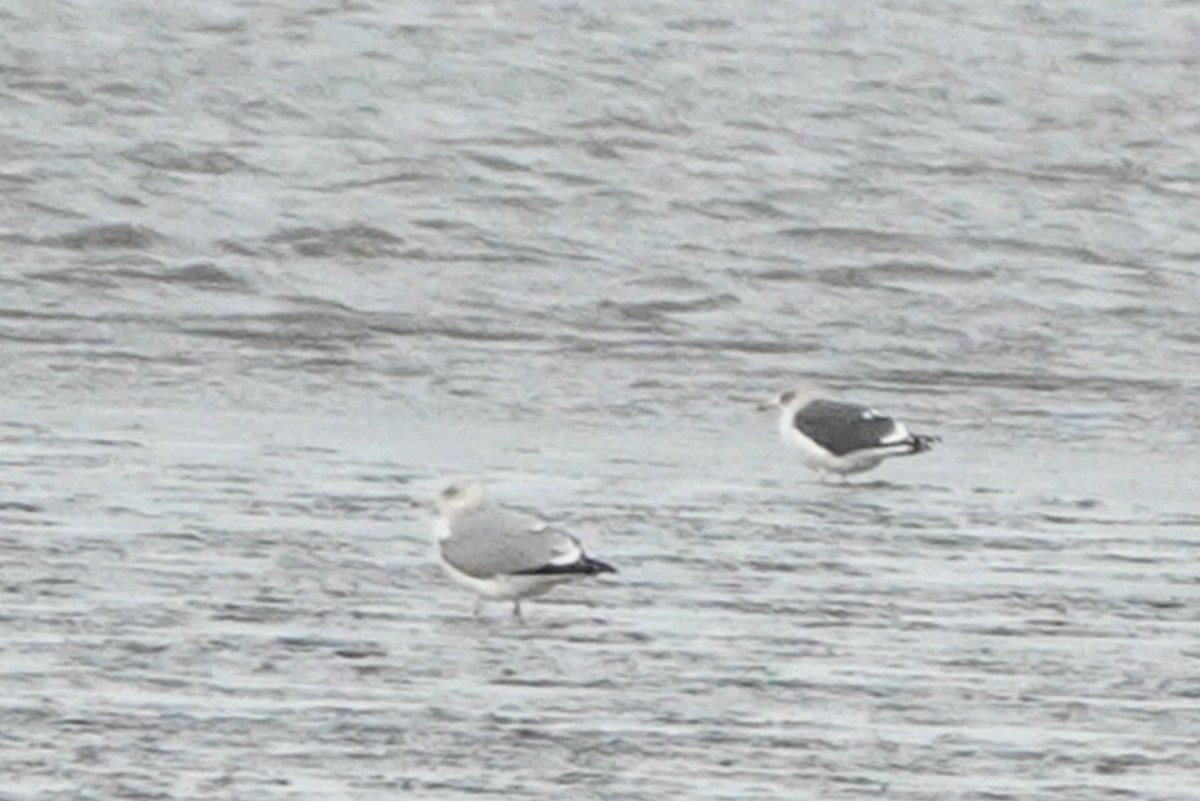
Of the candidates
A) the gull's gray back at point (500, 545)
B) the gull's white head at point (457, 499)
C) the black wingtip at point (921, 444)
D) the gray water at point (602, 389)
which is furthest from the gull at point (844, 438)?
the gull's gray back at point (500, 545)

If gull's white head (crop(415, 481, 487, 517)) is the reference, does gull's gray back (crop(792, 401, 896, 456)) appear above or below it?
above

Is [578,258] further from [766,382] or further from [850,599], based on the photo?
[850,599]

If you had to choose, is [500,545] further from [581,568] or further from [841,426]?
[841,426]

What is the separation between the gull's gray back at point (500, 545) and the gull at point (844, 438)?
260cm

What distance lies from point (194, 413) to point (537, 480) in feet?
5.79

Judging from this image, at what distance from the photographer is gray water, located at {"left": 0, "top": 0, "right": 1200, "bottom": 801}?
8.32 meters

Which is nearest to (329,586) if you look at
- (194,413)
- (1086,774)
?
(1086,774)

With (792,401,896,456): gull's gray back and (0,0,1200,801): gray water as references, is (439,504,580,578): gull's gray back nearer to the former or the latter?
(0,0,1200,801): gray water

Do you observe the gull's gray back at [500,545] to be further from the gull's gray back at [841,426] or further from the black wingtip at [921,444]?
the black wingtip at [921,444]

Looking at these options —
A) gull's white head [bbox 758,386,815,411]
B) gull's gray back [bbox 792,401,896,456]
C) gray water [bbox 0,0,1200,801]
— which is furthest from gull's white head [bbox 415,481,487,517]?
gull's white head [bbox 758,386,815,411]

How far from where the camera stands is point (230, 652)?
29.6ft

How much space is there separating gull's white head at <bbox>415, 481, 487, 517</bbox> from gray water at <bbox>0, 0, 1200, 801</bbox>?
18 centimetres

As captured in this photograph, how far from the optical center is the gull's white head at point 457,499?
1061cm

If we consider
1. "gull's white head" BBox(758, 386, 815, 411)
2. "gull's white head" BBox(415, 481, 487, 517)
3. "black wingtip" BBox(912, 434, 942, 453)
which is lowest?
"gull's white head" BBox(415, 481, 487, 517)
